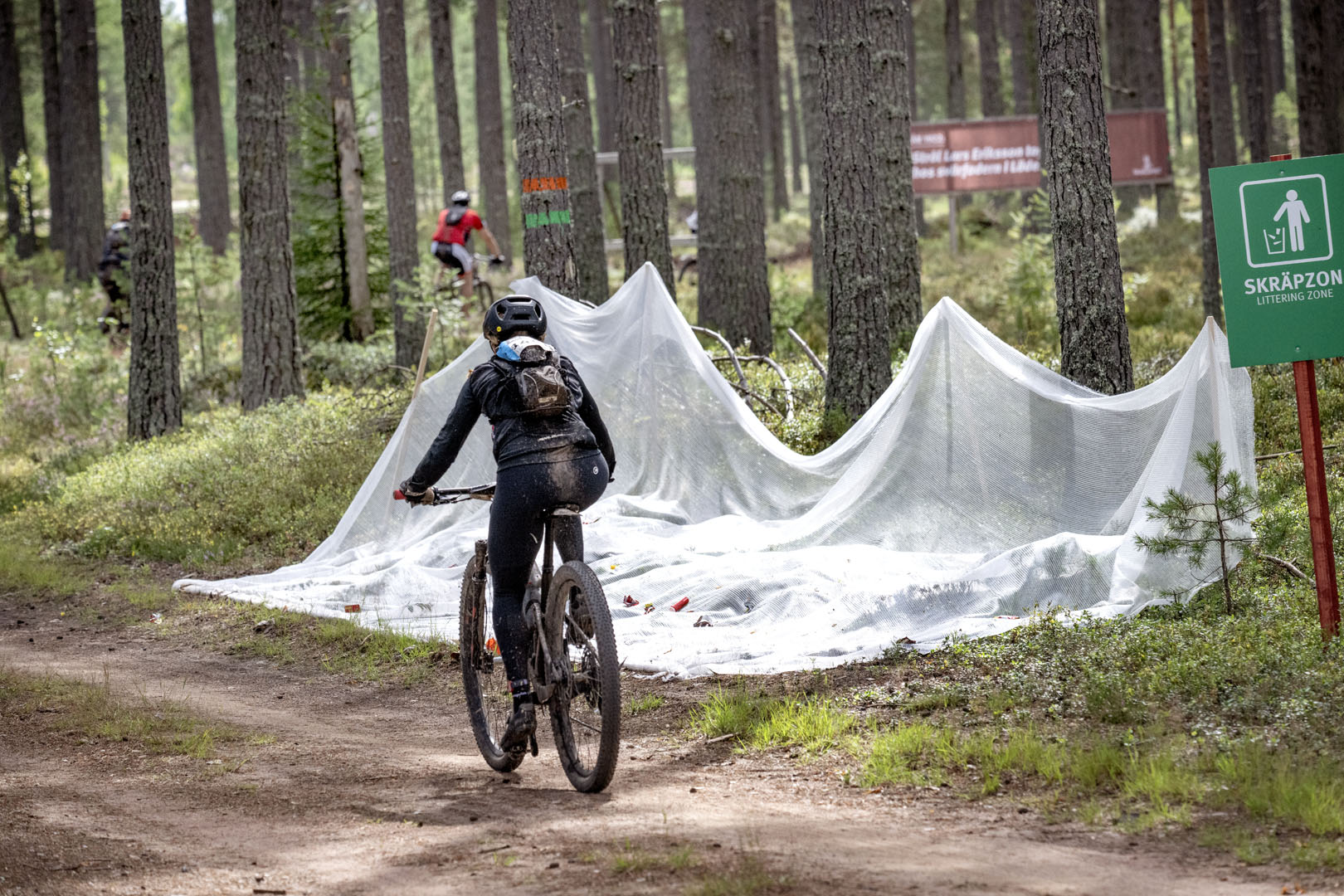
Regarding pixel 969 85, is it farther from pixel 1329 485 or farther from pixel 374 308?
pixel 1329 485

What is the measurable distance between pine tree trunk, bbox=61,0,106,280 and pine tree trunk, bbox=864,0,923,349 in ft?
68.3

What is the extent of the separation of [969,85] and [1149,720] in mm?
48727

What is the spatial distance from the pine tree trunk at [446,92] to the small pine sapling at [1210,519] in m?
18.0

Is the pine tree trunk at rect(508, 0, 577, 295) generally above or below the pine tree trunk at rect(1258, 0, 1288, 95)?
below

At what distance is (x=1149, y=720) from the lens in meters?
5.29

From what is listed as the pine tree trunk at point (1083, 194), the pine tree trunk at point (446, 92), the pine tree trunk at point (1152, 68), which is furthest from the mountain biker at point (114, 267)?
the pine tree trunk at point (1152, 68)

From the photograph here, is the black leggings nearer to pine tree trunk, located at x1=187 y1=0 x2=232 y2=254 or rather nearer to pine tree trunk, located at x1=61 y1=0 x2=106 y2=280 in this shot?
pine tree trunk, located at x1=187 y1=0 x2=232 y2=254

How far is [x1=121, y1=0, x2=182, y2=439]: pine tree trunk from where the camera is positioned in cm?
1468

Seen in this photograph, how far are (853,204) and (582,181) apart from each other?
27.1 feet

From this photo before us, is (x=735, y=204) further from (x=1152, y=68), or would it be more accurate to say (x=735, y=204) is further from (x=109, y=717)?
(x=1152, y=68)

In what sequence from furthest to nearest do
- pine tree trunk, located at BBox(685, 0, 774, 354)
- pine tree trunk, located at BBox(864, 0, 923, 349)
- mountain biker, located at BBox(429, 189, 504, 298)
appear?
mountain biker, located at BBox(429, 189, 504, 298) < pine tree trunk, located at BBox(685, 0, 774, 354) < pine tree trunk, located at BBox(864, 0, 923, 349)

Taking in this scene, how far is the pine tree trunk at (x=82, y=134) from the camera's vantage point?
28109mm

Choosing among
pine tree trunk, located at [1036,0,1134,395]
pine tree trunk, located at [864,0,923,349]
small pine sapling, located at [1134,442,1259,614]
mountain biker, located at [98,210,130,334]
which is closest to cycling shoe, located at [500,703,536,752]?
small pine sapling, located at [1134,442,1259,614]

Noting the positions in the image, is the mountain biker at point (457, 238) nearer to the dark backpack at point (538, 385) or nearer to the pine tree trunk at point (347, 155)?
the pine tree trunk at point (347, 155)
